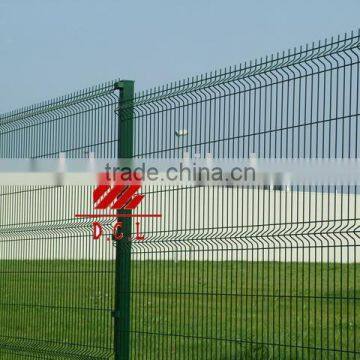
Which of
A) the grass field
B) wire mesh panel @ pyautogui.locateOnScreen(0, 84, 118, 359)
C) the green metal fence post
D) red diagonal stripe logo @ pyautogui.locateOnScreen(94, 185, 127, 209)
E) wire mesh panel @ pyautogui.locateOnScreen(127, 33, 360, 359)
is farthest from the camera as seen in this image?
wire mesh panel @ pyautogui.locateOnScreen(0, 84, 118, 359)

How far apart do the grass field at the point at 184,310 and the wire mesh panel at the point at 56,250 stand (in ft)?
0.06

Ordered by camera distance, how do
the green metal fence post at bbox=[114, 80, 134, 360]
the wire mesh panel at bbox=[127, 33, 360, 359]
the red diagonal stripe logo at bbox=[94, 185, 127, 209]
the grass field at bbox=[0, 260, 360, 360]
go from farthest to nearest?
1. the red diagonal stripe logo at bbox=[94, 185, 127, 209]
2. the green metal fence post at bbox=[114, 80, 134, 360]
3. the grass field at bbox=[0, 260, 360, 360]
4. the wire mesh panel at bbox=[127, 33, 360, 359]

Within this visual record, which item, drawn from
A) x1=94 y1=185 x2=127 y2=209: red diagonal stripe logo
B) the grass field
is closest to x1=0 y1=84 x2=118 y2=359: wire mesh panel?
the grass field

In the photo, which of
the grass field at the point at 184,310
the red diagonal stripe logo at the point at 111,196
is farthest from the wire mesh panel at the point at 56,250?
the red diagonal stripe logo at the point at 111,196

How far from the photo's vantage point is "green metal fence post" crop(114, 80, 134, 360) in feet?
32.5

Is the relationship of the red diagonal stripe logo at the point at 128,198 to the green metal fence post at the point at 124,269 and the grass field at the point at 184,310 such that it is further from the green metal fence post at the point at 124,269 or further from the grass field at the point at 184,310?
the grass field at the point at 184,310

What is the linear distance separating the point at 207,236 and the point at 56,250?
2774 millimetres

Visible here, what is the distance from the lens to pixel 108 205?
33.9ft

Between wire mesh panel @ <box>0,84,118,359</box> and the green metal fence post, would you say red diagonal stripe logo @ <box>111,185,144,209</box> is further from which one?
wire mesh panel @ <box>0,84,118,359</box>

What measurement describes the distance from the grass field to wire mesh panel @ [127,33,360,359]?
1.0 inches

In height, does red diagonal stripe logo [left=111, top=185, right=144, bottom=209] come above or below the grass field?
above

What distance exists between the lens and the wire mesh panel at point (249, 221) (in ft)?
25.7

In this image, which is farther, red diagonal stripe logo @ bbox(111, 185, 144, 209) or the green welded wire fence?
red diagonal stripe logo @ bbox(111, 185, 144, 209)

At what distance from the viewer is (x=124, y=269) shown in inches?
396
